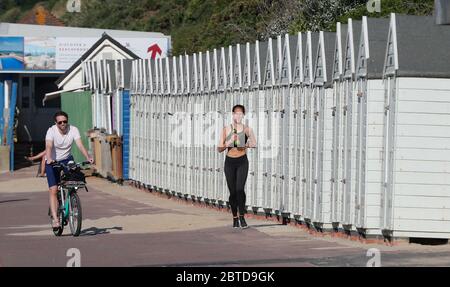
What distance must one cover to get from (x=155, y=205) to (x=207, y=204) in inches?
50.8

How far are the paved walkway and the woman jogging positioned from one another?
465 millimetres

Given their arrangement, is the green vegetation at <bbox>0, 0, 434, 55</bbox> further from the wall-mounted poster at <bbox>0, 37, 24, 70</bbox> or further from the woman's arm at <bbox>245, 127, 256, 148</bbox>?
the woman's arm at <bbox>245, 127, 256, 148</bbox>

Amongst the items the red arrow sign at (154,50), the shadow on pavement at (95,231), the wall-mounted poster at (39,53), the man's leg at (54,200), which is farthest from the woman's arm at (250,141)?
the wall-mounted poster at (39,53)

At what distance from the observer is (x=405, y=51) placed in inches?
615

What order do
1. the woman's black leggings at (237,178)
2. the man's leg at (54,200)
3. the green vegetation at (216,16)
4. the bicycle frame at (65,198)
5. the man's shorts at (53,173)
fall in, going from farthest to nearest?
the green vegetation at (216,16) → the woman's black leggings at (237,178) → the man's leg at (54,200) → the man's shorts at (53,173) → the bicycle frame at (65,198)

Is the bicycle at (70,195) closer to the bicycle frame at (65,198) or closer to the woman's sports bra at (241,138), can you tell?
the bicycle frame at (65,198)

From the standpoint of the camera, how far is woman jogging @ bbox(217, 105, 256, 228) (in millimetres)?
19047

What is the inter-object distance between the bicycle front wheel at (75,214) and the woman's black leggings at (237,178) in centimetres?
242

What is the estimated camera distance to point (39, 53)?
4972cm

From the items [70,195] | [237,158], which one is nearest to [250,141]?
[237,158]

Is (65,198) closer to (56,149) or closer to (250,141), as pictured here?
(56,149)

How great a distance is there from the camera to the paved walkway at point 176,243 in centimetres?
1424
